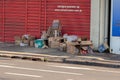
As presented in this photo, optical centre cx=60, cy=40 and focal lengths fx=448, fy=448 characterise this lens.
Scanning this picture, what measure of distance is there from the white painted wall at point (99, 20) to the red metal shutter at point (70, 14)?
434 millimetres

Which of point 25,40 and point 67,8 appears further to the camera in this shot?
point 25,40

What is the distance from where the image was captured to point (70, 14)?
2069cm

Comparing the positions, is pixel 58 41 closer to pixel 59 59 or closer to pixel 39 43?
pixel 39 43

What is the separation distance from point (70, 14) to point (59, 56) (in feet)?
11.1

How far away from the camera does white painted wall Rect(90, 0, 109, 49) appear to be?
19.7 meters

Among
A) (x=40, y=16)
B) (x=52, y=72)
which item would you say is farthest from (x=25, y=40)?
(x=52, y=72)

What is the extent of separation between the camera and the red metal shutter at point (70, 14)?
20359 mm

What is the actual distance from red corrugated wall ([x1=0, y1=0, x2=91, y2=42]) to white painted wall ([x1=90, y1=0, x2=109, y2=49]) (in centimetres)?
44

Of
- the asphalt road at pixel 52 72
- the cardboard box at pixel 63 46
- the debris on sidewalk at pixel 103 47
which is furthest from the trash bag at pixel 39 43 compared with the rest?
the asphalt road at pixel 52 72

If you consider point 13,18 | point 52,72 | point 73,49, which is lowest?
point 52,72

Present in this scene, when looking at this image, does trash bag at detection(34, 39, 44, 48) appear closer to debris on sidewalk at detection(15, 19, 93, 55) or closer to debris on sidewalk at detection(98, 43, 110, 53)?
debris on sidewalk at detection(15, 19, 93, 55)

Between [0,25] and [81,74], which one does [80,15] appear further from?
[81,74]

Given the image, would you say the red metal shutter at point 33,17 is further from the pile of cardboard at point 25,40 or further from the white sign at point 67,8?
the white sign at point 67,8

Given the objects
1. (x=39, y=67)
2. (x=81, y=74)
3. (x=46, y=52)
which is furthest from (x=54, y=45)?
(x=81, y=74)
